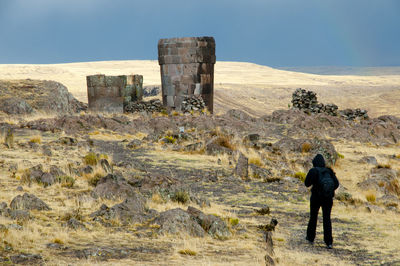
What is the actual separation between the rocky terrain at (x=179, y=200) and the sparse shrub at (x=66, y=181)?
0.07 feet

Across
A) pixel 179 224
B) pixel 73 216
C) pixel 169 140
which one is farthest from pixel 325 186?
pixel 169 140

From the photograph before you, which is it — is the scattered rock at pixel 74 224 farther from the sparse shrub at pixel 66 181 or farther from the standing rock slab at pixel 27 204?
the sparse shrub at pixel 66 181

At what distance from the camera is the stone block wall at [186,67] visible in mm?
23734

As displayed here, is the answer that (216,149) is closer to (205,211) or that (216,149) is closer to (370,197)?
(370,197)

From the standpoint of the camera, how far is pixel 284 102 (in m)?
53.6

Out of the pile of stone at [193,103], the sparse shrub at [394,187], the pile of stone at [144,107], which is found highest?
the pile of stone at [193,103]

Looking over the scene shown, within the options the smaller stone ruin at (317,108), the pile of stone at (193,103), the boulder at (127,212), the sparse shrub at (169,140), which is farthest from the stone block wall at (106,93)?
the boulder at (127,212)

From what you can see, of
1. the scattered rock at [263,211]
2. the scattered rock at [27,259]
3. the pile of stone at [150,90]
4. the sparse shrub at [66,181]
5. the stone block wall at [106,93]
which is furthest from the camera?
the pile of stone at [150,90]

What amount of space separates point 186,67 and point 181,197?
15827 millimetres

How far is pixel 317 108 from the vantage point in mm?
26547

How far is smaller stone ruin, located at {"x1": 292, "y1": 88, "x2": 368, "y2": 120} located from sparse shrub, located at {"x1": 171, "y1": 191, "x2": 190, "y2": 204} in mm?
18432

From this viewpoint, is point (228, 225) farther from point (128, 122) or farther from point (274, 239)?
point (128, 122)

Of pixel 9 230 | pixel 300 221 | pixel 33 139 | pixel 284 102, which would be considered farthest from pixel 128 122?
pixel 284 102

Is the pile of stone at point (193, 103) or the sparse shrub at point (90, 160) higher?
the pile of stone at point (193, 103)
